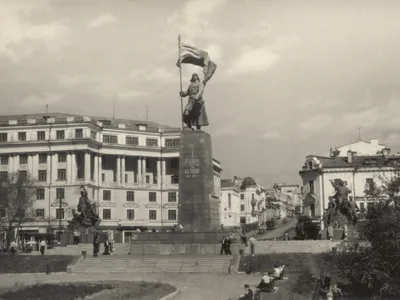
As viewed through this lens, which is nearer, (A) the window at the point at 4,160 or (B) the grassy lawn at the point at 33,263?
(B) the grassy lawn at the point at 33,263

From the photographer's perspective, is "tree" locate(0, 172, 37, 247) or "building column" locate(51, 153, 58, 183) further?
"building column" locate(51, 153, 58, 183)

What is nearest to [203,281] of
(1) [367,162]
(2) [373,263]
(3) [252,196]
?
(2) [373,263]

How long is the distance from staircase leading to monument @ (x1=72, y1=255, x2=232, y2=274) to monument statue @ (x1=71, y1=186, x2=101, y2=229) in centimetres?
1052

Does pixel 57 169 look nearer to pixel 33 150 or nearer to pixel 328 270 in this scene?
pixel 33 150

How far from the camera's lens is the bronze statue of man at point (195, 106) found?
44500mm

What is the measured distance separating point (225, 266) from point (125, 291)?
32.7 ft

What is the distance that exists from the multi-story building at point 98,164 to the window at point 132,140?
0.50 feet

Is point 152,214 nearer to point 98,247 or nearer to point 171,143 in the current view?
point 171,143

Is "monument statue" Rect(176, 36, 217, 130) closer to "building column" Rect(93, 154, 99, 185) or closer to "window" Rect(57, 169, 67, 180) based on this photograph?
"window" Rect(57, 169, 67, 180)

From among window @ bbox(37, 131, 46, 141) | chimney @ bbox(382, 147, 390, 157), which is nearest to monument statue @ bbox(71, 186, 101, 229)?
window @ bbox(37, 131, 46, 141)

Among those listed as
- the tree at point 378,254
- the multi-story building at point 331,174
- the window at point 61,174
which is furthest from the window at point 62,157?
the tree at point 378,254

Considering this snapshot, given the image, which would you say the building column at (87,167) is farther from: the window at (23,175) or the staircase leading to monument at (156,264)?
the staircase leading to monument at (156,264)

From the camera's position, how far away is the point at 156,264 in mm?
38031

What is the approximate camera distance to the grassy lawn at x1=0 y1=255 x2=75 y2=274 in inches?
1578
